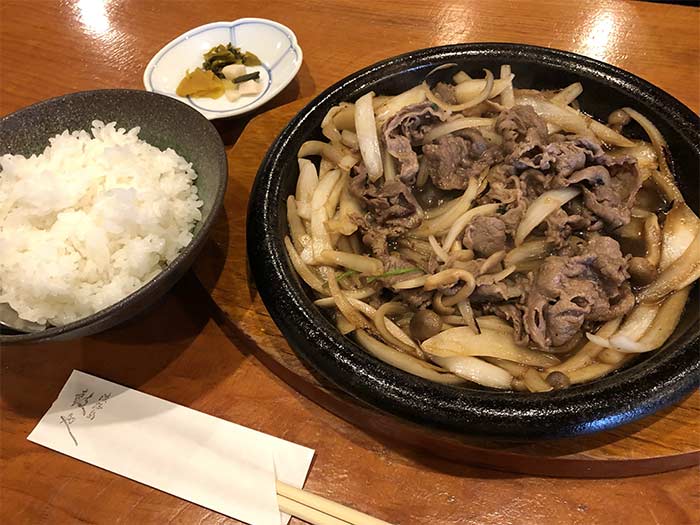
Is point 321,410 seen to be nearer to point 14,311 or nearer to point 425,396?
point 425,396

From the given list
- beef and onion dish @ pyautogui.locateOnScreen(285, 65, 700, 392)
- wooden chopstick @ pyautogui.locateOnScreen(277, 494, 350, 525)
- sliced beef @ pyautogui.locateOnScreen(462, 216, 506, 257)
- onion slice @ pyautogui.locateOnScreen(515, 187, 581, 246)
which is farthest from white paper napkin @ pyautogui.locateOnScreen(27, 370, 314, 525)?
onion slice @ pyautogui.locateOnScreen(515, 187, 581, 246)

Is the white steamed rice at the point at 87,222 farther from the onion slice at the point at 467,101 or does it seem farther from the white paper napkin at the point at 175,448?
the onion slice at the point at 467,101

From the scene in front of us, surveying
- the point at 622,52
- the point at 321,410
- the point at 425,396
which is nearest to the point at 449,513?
the point at 425,396

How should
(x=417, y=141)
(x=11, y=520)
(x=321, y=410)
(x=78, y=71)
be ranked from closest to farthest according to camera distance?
1. (x=11, y=520)
2. (x=321, y=410)
3. (x=417, y=141)
4. (x=78, y=71)

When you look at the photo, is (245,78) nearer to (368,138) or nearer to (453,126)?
(368,138)

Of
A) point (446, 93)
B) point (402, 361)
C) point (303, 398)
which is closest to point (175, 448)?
point (303, 398)
